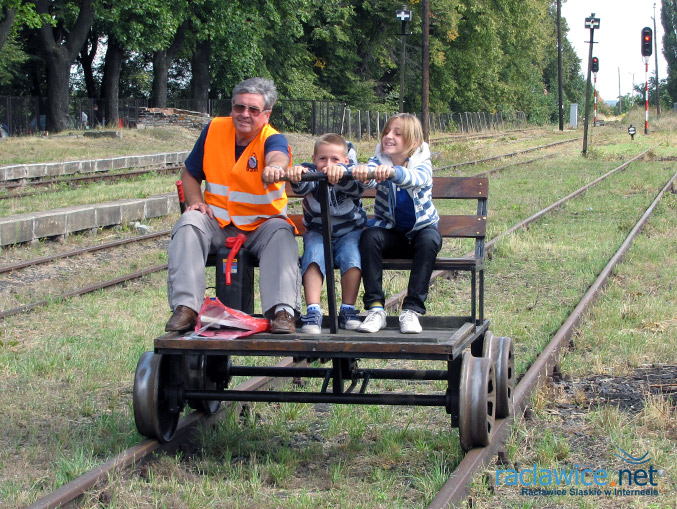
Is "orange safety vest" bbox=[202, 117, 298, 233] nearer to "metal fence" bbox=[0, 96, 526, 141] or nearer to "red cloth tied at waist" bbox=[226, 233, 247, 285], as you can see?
"red cloth tied at waist" bbox=[226, 233, 247, 285]

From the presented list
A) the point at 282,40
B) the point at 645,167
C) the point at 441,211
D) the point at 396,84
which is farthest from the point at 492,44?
the point at 441,211

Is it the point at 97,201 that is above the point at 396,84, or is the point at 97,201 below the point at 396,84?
below

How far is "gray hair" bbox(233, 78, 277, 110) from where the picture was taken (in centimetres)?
463

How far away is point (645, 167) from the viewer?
24500 millimetres

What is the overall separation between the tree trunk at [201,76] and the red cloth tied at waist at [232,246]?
3669cm

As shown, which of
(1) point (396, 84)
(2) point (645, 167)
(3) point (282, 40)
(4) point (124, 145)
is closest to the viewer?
(2) point (645, 167)

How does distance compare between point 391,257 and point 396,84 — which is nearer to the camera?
point 391,257

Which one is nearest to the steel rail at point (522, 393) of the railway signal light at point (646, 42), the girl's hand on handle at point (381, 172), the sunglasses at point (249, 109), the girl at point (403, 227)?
the girl at point (403, 227)

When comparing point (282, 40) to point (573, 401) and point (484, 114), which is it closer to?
point (484, 114)

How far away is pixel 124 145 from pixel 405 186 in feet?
81.9

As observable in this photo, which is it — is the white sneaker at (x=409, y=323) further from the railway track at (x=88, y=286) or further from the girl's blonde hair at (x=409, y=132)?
the railway track at (x=88, y=286)

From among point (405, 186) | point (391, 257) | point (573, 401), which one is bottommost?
point (573, 401)

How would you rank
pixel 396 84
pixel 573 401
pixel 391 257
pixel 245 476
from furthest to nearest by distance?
pixel 396 84
pixel 573 401
pixel 391 257
pixel 245 476

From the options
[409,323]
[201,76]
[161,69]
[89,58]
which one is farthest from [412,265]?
[89,58]
